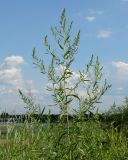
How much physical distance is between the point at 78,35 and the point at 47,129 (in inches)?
46.8

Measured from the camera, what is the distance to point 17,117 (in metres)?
10.5

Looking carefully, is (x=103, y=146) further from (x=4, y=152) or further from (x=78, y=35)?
(x=4, y=152)

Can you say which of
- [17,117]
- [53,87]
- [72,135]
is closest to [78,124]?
[72,135]

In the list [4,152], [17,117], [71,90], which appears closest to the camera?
[71,90]

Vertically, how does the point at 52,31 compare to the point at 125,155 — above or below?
above

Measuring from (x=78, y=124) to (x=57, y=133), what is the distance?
26cm

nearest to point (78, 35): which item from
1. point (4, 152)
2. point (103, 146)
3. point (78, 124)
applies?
point (78, 124)

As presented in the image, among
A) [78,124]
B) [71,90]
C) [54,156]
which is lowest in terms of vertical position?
[54,156]

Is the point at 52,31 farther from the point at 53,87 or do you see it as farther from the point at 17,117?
the point at 17,117

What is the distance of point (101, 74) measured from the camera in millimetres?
5672

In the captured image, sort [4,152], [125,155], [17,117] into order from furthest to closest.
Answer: [17,117], [4,152], [125,155]

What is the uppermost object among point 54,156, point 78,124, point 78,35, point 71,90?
point 78,35

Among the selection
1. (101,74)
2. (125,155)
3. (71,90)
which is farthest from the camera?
(125,155)

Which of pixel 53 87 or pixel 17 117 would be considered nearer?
A: pixel 53 87
